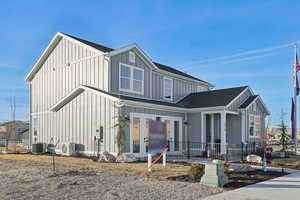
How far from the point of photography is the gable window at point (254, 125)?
22.0 metres

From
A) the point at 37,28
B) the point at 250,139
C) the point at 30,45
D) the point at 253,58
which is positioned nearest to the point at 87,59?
the point at 37,28

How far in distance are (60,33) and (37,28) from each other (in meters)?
1.61

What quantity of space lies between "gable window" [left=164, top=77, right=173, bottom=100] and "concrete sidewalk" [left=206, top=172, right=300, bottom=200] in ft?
43.0

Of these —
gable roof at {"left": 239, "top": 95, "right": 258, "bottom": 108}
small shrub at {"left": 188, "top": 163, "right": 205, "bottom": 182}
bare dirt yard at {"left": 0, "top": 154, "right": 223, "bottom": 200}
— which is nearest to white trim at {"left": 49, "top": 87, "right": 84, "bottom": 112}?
bare dirt yard at {"left": 0, "top": 154, "right": 223, "bottom": 200}

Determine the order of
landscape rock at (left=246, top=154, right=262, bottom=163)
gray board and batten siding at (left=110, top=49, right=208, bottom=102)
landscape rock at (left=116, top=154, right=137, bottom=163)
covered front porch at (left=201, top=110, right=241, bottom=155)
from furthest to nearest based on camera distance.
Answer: covered front porch at (left=201, top=110, right=241, bottom=155)
gray board and batten siding at (left=110, top=49, right=208, bottom=102)
landscape rock at (left=246, top=154, right=262, bottom=163)
landscape rock at (left=116, top=154, right=137, bottom=163)

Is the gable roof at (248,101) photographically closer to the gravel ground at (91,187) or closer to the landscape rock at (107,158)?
the landscape rock at (107,158)

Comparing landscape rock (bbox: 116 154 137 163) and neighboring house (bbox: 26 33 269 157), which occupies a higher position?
neighboring house (bbox: 26 33 269 157)

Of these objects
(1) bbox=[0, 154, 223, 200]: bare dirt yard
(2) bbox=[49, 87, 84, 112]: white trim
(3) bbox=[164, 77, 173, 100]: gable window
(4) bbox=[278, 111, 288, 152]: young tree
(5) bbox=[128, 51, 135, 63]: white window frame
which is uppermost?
Answer: (5) bbox=[128, 51, 135, 63]: white window frame

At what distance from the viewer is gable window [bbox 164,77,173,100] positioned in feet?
73.5

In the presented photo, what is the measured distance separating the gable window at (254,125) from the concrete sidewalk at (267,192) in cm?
1232

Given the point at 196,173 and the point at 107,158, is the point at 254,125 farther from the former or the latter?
the point at 196,173

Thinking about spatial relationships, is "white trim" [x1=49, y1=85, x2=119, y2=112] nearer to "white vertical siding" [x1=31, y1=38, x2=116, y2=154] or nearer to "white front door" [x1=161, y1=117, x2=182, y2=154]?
"white vertical siding" [x1=31, y1=38, x2=116, y2=154]

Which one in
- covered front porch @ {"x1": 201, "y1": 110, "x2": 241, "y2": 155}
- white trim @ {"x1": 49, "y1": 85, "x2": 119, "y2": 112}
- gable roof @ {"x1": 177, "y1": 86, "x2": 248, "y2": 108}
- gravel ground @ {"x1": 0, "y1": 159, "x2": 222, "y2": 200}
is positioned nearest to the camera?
gravel ground @ {"x1": 0, "y1": 159, "x2": 222, "y2": 200}

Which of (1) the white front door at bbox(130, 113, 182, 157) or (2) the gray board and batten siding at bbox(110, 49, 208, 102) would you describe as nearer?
(1) the white front door at bbox(130, 113, 182, 157)
